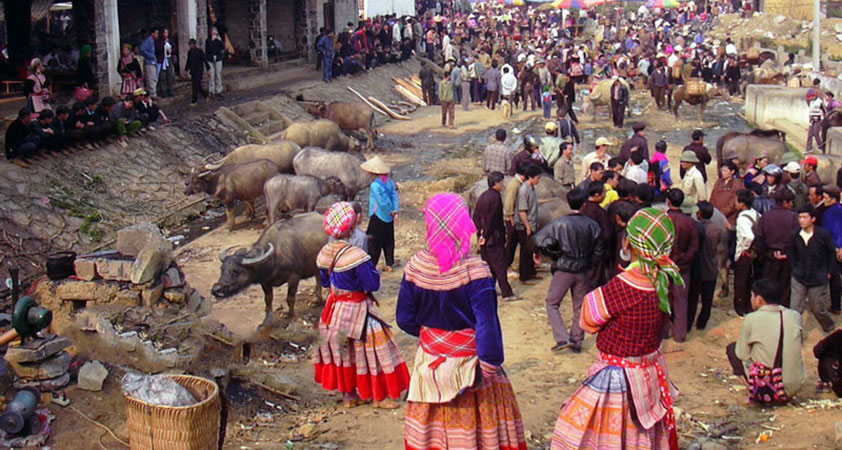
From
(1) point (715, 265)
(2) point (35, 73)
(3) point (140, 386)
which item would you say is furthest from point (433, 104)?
(3) point (140, 386)

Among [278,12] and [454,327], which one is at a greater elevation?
[278,12]

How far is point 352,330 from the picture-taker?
24.8 feet

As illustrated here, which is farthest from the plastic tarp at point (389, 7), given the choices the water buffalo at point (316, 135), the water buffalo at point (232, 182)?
the water buffalo at point (232, 182)

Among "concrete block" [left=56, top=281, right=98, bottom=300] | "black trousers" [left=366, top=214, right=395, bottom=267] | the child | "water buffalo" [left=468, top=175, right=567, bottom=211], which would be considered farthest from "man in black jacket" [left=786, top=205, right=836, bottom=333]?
the child

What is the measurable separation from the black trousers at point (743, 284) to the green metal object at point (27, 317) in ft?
22.5

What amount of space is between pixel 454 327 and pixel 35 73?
13.2 metres

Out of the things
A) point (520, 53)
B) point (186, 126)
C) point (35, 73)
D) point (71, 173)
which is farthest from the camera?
point (520, 53)

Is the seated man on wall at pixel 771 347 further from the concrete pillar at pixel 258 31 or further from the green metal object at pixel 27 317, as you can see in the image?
the concrete pillar at pixel 258 31

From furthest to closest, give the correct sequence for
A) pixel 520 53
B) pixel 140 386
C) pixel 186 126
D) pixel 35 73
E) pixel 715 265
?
pixel 520 53 < pixel 186 126 < pixel 35 73 < pixel 715 265 < pixel 140 386

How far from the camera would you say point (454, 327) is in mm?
5457

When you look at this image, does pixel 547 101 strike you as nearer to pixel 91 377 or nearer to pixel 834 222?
pixel 834 222

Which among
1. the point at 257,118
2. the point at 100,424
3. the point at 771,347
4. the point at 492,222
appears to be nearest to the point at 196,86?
the point at 257,118

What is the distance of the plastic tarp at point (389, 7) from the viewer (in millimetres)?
36750

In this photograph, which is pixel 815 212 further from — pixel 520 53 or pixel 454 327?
pixel 520 53
